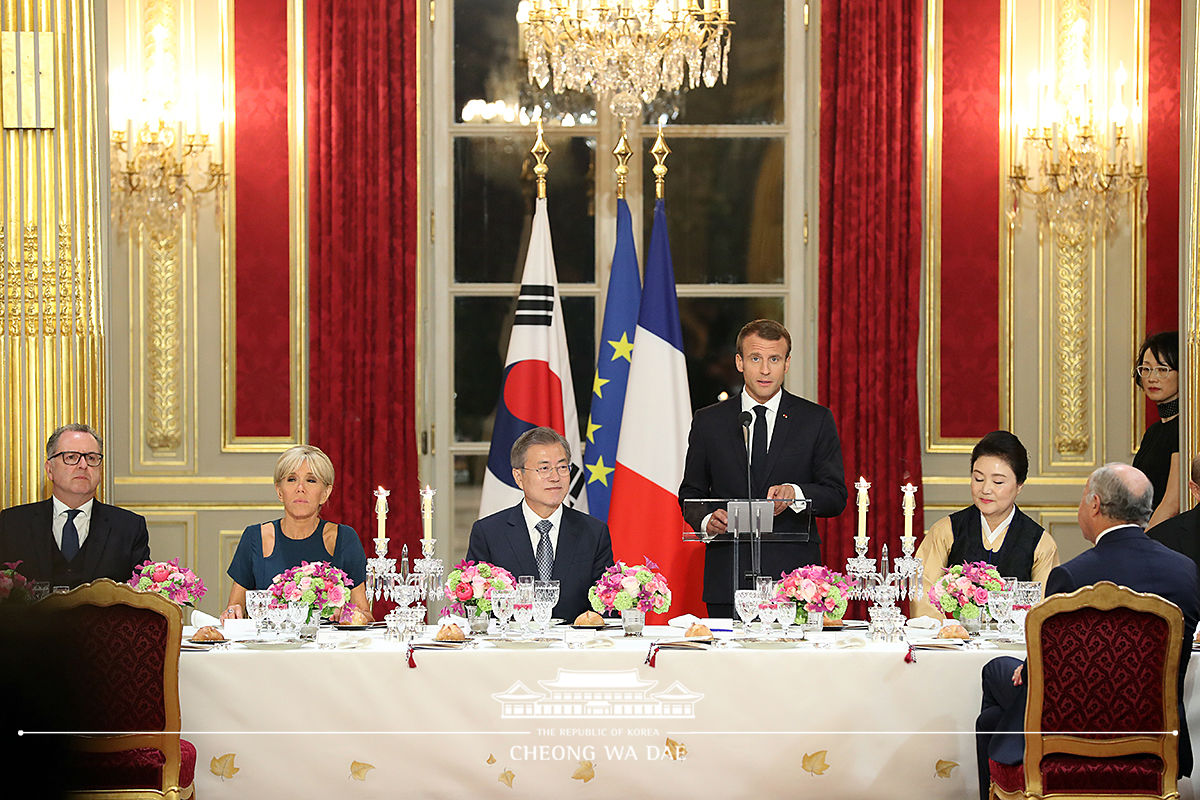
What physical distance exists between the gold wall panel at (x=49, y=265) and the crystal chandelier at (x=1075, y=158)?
436 cm

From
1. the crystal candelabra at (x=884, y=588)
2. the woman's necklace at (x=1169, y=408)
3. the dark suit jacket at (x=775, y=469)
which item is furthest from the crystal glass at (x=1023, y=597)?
the woman's necklace at (x=1169, y=408)

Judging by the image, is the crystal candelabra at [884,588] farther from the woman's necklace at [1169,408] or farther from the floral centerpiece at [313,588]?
the woman's necklace at [1169,408]

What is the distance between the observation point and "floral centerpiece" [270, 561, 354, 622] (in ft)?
13.0

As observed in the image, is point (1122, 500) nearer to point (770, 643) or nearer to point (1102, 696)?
point (1102, 696)

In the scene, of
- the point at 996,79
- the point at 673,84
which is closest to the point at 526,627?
the point at 673,84

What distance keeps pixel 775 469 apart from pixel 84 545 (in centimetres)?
247

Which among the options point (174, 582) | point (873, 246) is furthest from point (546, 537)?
point (873, 246)

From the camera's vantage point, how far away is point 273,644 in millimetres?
3902

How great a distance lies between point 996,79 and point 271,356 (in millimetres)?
3883

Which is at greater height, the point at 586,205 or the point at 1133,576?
the point at 586,205

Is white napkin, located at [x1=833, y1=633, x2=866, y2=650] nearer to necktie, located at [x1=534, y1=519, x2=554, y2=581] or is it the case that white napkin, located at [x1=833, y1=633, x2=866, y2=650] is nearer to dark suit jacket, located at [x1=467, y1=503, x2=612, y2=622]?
dark suit jacket, located at [x1=467, y1=503, x2=612, y2=622]

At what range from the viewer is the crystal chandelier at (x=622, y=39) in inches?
204

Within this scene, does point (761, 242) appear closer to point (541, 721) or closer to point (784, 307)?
point (784, 307)

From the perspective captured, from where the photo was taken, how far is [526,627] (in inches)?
158
